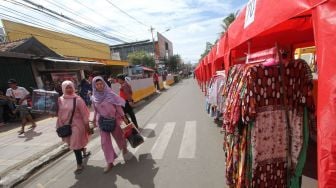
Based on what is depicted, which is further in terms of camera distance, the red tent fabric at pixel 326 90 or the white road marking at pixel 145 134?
the white road marking at pixel 145 134

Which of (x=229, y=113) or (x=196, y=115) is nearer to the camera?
(x=229, y=113)

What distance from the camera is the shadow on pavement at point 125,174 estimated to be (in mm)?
4301

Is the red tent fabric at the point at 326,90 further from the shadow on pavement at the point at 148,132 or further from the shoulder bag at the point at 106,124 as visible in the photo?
the shadow on pavement at the point at 148,132

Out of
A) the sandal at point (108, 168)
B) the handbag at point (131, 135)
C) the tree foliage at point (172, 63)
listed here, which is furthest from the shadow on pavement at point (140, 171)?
the tree foliage at point (172, 63)

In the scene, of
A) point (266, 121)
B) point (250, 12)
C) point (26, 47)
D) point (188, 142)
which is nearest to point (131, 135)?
point (188, 142)

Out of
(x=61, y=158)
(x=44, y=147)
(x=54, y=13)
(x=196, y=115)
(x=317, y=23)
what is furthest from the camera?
(x=54, y=13)

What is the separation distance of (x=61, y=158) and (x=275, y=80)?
521cm

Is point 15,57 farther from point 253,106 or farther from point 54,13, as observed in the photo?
point 253,106

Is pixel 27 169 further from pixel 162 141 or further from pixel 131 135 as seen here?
pixel 162 141

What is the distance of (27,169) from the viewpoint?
5316 millimetres

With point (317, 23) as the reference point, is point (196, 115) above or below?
below

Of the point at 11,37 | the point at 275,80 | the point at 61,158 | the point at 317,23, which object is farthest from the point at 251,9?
the point at 11,37

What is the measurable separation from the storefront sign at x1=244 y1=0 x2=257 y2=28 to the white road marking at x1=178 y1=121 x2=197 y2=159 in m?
2.81

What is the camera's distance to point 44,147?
6879 millimetres
